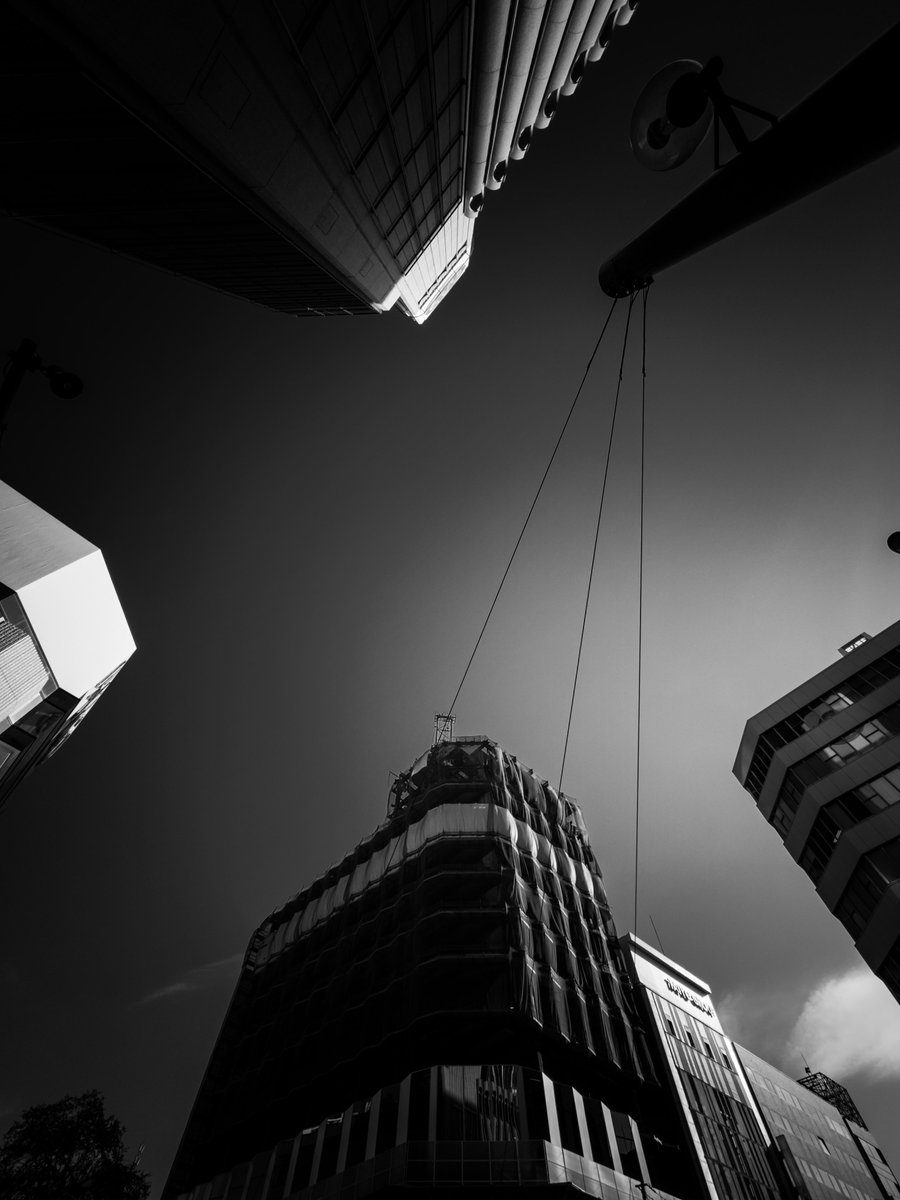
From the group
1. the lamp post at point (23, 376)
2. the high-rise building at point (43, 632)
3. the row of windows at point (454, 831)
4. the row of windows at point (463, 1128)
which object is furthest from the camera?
the row of windows at point (454, 831)

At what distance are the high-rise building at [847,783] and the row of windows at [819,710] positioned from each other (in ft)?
0.20

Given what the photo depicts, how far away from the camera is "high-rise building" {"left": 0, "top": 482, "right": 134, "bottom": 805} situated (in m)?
30.7

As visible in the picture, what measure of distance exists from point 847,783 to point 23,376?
115 ft

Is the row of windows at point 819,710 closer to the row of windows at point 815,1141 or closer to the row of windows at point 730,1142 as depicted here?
the row of windows at point 730,1142

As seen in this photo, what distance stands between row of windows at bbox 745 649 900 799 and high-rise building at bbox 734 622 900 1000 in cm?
6

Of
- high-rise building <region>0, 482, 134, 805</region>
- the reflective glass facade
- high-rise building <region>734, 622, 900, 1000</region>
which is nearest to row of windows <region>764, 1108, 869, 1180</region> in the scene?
the reflective glass facade

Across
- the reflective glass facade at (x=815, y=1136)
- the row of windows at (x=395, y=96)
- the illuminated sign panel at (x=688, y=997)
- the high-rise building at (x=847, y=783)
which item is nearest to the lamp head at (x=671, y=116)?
the row of windows at (x=395, y=96)

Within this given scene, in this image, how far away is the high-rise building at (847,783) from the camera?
24.6 meters

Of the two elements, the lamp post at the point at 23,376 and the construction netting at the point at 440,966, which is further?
the construction netting at the point at 440,966

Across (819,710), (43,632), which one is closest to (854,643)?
(819,710)

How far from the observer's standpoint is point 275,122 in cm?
1367

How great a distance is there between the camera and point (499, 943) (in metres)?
31.7

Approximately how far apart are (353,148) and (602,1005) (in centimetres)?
4256

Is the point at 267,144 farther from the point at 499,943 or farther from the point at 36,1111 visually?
the point at 36,1111
